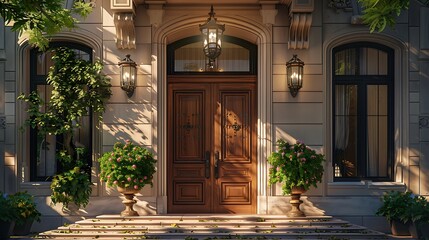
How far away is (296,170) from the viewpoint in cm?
1167

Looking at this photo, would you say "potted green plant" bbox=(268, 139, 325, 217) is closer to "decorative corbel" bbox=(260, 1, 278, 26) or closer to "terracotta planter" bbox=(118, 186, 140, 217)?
"decorative corbel" bbox=(260, 1, 278, 26)

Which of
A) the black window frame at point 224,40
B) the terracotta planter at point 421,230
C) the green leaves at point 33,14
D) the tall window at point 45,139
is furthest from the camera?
the black window frame at point 224,40

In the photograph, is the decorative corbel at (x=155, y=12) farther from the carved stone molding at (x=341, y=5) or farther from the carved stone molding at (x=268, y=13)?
the carved stone molding at (x=341, y=5)

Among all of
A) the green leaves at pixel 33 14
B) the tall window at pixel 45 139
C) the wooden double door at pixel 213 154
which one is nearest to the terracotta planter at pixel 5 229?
the tall window at pixel 45 139

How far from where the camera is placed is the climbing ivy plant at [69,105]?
1226cm

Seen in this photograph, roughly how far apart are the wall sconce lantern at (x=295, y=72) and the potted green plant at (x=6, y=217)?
607 cm

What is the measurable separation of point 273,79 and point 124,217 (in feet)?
13.8

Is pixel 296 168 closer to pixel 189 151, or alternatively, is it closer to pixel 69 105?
pixel 189 151

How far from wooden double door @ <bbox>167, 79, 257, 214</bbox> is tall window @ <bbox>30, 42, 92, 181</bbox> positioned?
1873 millimetres

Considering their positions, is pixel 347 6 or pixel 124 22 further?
pixel 347 6

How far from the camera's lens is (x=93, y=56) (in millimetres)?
12891

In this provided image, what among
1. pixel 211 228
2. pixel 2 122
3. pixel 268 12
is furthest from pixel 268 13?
pixel 2 122

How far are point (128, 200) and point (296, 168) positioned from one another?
340 cm

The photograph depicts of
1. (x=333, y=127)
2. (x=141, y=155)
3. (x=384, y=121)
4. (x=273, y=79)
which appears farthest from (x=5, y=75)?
(x=384, y=121)
